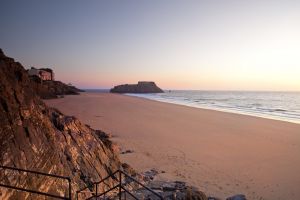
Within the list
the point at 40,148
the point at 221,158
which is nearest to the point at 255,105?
the point at 221,158

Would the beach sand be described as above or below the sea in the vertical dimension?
above

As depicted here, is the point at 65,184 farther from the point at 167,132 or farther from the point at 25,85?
the point at 167,132

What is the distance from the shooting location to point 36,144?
611cm

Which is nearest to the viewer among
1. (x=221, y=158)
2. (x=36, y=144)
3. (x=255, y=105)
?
(x=36, y=144)

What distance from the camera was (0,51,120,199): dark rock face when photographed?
213 inches

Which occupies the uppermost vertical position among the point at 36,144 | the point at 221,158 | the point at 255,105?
the point at 36,144

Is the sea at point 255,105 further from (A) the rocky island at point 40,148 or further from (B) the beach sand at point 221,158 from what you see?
(A) the rocky island at point 40,148

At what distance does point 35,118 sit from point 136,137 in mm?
11825

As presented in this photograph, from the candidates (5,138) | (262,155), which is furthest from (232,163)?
(5,138)

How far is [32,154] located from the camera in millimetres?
5863

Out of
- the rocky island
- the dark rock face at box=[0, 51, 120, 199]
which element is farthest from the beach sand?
the dark rock face at box=[0, 51, 120, 199]

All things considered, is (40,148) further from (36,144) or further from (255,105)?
(255,105)

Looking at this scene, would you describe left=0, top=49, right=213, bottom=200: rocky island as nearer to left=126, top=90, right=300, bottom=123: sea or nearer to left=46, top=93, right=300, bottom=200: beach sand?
left=46, top=93, right=300, bottom=200: beach sand

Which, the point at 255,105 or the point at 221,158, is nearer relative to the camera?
the point at 221,158
